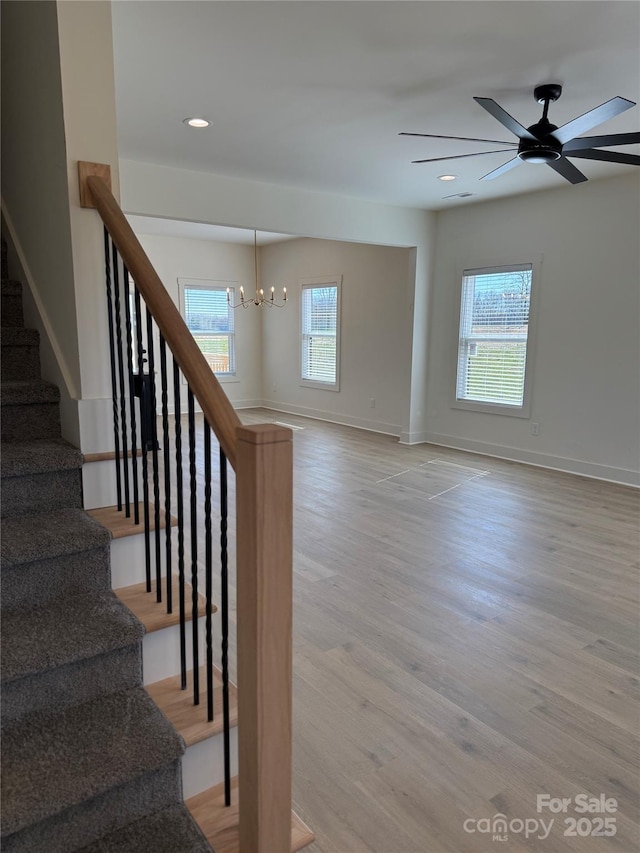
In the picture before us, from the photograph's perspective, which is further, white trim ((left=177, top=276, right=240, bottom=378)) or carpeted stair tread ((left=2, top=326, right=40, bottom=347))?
white trim ((left=177, top=276, right=240, bottom=378))

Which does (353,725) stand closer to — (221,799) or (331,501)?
(221,799)

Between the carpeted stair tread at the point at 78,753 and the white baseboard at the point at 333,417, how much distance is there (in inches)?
238

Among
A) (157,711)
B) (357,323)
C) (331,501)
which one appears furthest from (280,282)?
(157,711)

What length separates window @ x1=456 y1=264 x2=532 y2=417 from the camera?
5730 mm

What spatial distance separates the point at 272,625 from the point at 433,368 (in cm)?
586

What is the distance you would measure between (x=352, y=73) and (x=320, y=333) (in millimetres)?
5465

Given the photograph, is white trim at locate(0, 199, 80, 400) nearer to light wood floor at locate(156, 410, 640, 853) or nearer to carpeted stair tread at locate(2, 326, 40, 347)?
carpeted stair tread at locate(2, 326, 40, 347)

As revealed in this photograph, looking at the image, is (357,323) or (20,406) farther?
(357,323)

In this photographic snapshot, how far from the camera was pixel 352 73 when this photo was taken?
2.84 metres

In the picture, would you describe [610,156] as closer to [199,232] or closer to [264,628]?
[264,628]

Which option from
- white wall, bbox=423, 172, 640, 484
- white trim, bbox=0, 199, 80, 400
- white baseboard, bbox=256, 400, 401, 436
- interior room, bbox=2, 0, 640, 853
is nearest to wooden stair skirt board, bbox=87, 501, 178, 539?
interior room, bbox=2, 0, 640, 853

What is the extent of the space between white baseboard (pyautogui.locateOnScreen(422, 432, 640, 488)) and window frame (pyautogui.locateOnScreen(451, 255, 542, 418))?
0.40 meters

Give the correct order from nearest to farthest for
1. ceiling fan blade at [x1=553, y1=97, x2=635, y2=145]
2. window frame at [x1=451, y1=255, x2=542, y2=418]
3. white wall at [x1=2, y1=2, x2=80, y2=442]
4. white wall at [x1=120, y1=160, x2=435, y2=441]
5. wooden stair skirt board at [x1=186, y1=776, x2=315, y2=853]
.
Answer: wooden stair skirt board at [x1=186, y1=776, x2=315, y2=853] → white wall at [x1=2, y1=2, x2=80, y2=442] → ceiling fan blade at [x1=553, y1=97, x2=635, y2=145] → white wall at [x1=120, y1=160, x2=435, y2=441] → window frame at [x1=451, y1=255, x2=542, y2=418]

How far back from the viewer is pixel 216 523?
4074 millimetres
